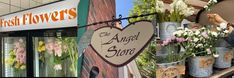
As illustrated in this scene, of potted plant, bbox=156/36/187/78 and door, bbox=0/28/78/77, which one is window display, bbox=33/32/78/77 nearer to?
door, bbox=0/28/78/77

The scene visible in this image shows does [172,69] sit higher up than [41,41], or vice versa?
[41,41]

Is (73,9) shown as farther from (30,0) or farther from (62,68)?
(30,0)

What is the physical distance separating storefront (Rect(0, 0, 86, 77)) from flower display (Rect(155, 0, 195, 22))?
1355mm

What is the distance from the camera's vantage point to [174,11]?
195cm

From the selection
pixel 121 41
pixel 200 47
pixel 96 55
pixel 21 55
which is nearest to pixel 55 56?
pixel 21 55

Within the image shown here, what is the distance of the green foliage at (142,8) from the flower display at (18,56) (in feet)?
8.11

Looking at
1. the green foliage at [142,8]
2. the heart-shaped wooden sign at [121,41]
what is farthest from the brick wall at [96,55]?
the green foliage at [142,8]

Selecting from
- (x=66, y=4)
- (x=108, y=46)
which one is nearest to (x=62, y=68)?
(x=66, y=4)

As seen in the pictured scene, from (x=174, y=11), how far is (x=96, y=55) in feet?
3.19

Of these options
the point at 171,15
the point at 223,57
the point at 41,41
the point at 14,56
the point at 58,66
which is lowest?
the point at 58,66

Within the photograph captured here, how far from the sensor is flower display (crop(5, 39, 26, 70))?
4273mm

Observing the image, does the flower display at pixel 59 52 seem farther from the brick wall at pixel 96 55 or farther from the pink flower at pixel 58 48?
the brick wall at pixel 96 55

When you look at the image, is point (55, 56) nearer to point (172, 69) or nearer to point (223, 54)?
point (172, 69)

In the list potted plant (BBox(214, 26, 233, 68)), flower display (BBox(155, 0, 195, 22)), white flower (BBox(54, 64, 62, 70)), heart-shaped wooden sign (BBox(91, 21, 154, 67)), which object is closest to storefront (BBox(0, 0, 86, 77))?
white flower (BBox(54, 64, 62, 70))
